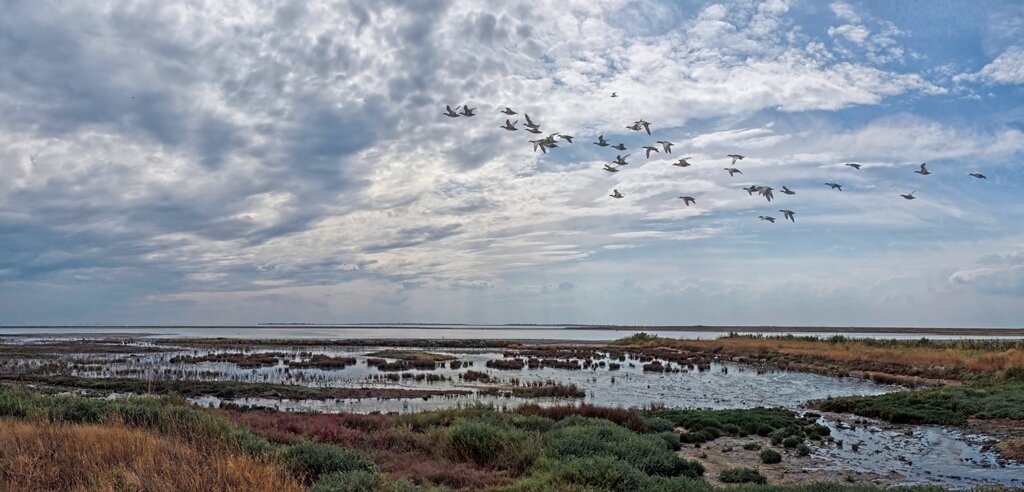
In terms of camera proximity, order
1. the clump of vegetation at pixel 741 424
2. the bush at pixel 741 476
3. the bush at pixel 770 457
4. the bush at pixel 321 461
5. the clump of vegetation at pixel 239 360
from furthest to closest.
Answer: the clump of vegetation at pixel 239 360 < the clump of vegetation at pixel 741 424 < the bush at pixel 770 457 < the bush at pixel 741 476 < the bush at pixel 321 461

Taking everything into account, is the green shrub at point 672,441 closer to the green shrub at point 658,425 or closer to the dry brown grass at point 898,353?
the green shrub at point 658,425

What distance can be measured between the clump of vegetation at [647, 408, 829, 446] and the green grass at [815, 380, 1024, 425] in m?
3.57

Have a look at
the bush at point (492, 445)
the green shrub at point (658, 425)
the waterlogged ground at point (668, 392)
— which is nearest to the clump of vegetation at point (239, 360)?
the waterlogged ground at point (668, 392)

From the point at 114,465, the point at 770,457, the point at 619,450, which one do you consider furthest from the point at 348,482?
the point at 770,457

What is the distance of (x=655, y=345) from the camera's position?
8056 cm

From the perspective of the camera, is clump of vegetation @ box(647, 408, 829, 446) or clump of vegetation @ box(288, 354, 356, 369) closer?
clump of vegetation @ box(647, 408, 829, 446)

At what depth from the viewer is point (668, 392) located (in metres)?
33.6

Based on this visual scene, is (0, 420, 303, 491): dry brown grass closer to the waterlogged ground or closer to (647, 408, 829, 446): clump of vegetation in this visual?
the waterlogged ground

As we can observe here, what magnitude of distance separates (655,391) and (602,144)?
19330mm

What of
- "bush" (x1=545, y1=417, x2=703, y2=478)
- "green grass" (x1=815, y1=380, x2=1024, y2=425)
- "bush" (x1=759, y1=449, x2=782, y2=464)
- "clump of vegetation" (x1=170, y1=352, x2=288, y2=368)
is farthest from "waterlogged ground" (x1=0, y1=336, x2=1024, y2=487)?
"bush" (x1=545, y1=417, x2=703, y2=478)

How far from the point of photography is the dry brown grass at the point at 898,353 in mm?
37438

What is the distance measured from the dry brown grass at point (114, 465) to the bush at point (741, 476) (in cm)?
989

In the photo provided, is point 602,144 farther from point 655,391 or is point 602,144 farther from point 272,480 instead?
point 655,391

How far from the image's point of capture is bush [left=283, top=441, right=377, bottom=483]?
35.3ft
